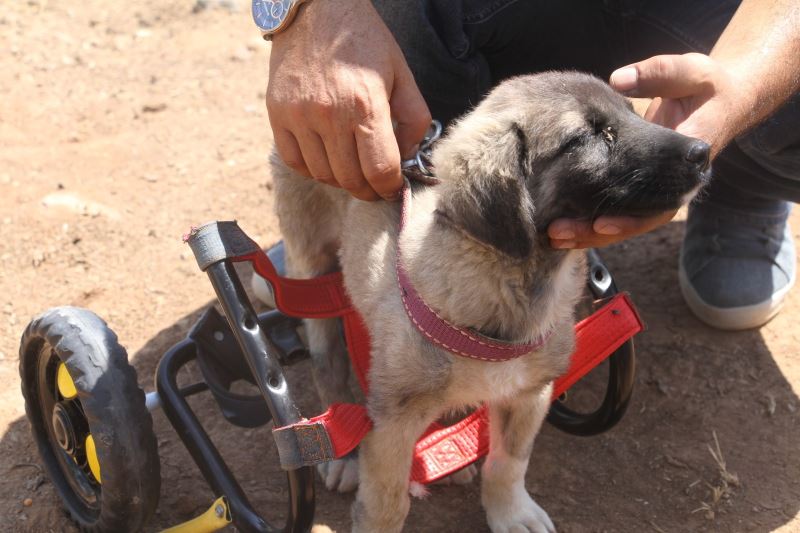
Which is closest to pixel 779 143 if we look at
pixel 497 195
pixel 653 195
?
pixel 653 195

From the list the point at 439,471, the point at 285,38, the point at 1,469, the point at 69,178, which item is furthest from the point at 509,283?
the point at 69,178

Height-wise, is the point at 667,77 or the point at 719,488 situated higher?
the point at 667,77

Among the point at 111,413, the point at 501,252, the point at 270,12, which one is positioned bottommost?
the point at 111,413

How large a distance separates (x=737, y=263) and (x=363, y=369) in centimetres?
176

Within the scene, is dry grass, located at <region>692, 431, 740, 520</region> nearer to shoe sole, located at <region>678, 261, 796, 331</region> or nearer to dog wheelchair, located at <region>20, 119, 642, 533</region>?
dog wheelchair, located at <region>20, 119, 642, 533</region>

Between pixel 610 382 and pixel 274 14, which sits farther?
pixel 610 382

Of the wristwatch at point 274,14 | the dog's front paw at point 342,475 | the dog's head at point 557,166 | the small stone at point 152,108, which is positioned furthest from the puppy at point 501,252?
the small stone at point 152,108

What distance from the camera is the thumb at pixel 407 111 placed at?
8.33 ft

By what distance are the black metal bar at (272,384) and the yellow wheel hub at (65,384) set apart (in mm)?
551

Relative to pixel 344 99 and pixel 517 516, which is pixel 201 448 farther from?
pixel 344 99

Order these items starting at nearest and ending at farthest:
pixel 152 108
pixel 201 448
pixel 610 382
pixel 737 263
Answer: pixel 201 448, pixel 610 382, pixel 737 263, pixel 152 108

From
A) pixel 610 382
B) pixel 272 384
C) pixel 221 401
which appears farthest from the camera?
pixel 610 382

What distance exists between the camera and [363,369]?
9.04 ft

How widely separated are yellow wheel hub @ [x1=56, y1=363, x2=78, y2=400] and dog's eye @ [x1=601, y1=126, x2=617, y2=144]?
1.64 m
